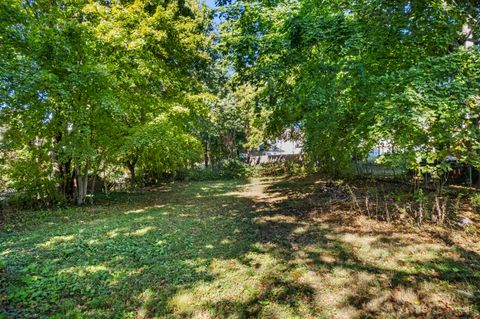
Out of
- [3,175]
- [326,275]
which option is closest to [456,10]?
[326,275]

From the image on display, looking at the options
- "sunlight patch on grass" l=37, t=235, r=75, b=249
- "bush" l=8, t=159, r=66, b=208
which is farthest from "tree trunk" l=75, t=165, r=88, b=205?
"sunlight patch on grass" l=37, t=235, r=75, b=249

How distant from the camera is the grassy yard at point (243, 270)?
3.08 metres

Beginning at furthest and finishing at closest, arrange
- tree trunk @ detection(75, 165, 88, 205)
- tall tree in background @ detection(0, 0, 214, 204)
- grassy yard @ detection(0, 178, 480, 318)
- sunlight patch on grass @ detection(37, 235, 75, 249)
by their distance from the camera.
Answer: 1. tree trunk @ detection(75, 165, 88, 205)
2. tall tree in background @ detection(0, 0, 214, 204)
3. sunlight patch on grass @ detection(37, 235, 75, 249)
4. grassy yard @ detection(0, 178, 480, 318)

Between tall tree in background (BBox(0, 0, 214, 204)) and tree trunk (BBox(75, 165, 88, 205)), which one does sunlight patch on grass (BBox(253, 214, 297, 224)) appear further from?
tree trunk (BBox(75, 165, 88, 205))

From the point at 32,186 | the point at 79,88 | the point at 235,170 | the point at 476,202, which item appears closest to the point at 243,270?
the point at 476,202

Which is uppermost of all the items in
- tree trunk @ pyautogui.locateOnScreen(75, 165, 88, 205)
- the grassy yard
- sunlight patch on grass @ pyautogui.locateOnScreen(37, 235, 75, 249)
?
tree trunk @ pyautogui.locateOnScreen(75, 165, 88, 205)

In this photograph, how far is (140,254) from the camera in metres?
4.70

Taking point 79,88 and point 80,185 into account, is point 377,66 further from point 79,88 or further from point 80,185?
point 80,185

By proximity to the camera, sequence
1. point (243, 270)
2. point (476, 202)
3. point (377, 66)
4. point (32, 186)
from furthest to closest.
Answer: point (32, 186) → point (377, 66) → point (476, 202) → point (243, 270)

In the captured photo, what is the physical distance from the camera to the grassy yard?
3.08 m

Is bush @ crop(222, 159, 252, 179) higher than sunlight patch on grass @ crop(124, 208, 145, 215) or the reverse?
higher

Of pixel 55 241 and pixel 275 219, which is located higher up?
pixel 55 241

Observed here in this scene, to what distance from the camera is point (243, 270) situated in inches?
158

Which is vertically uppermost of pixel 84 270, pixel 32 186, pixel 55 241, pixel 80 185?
pixel 32 186
